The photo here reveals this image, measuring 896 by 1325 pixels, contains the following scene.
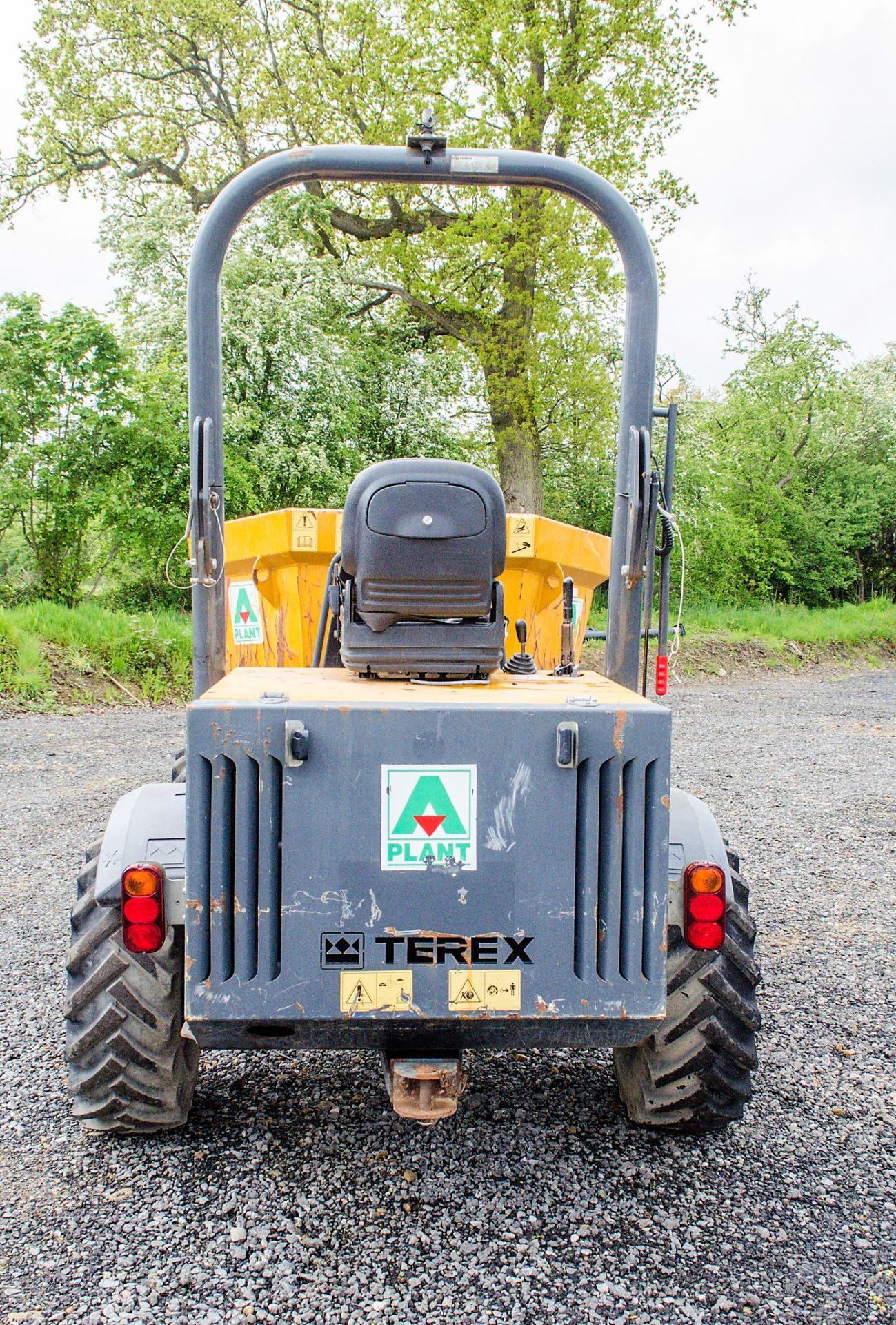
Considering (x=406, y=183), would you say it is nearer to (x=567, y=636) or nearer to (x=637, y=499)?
(x=637, y=499)

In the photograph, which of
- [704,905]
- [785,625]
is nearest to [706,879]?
[704,905]

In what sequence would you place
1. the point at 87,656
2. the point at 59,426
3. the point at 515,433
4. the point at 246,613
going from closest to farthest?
the point at 246,613 → the point at 87,656 → the point at 59,426 → the point at 515,433

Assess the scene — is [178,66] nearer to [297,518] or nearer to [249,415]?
[249,415]

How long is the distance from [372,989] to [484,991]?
262 millimetres

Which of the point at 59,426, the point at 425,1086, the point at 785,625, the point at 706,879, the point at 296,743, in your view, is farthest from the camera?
the point at 785,625

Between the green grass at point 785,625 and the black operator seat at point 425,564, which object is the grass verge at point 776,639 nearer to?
the green grass at point 785,625

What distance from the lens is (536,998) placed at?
254 centimetres

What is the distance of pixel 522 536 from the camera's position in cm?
472

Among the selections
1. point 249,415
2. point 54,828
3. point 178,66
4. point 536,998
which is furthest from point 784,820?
point 178,66

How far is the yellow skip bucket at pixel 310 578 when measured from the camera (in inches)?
188

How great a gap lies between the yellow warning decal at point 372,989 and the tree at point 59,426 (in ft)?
40.4

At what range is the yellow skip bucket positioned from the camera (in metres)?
4.77

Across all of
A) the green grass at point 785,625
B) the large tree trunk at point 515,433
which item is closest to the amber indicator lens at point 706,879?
the large tree trunk at point 515,433

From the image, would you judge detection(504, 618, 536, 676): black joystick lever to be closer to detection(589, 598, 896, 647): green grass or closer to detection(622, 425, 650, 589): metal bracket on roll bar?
detection(622, 425, 650, 589): metal bracket on roll bar
